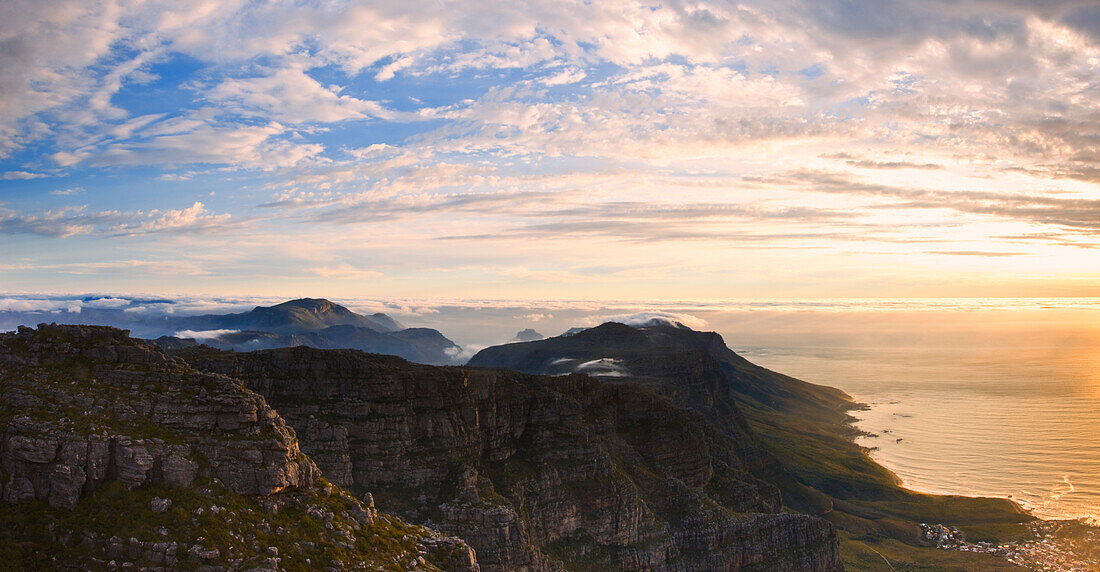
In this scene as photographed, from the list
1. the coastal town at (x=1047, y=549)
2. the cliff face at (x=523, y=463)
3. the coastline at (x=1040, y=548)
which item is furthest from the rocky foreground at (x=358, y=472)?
the coastal town at (x=1047, y=549)

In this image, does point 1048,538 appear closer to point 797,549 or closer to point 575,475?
point 797,549

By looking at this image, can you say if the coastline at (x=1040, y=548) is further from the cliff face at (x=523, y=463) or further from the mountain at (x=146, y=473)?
the mountain at (x=146, y=473)

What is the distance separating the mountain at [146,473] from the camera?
50.2 metres

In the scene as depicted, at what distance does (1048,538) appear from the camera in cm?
19500

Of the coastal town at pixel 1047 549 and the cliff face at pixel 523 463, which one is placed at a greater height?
the cliff face at pixel 523 463

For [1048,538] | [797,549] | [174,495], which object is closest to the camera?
[174,495]

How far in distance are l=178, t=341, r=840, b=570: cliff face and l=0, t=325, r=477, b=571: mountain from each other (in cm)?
4443

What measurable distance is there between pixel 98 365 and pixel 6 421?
306 inches

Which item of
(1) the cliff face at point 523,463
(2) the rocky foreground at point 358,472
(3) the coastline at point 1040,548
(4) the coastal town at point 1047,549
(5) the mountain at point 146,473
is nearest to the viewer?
(5) the mountain at point 146,473

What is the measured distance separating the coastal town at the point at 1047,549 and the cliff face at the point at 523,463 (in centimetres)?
6145

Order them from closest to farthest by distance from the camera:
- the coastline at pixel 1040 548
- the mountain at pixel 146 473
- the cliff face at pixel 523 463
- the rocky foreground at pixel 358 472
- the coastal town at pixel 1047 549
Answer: the mountain at pixel 146 473, the rocky foreground at pixel 358 472, the cliff face at pixel 523 463, the coastal town at pixel 1047 549, the coastline at pixel 1040 548

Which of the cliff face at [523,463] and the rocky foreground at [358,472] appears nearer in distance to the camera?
the rocky foreground at [358,472]

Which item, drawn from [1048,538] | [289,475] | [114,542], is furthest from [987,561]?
[114,542]

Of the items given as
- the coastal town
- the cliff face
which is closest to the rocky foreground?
the cliff face
